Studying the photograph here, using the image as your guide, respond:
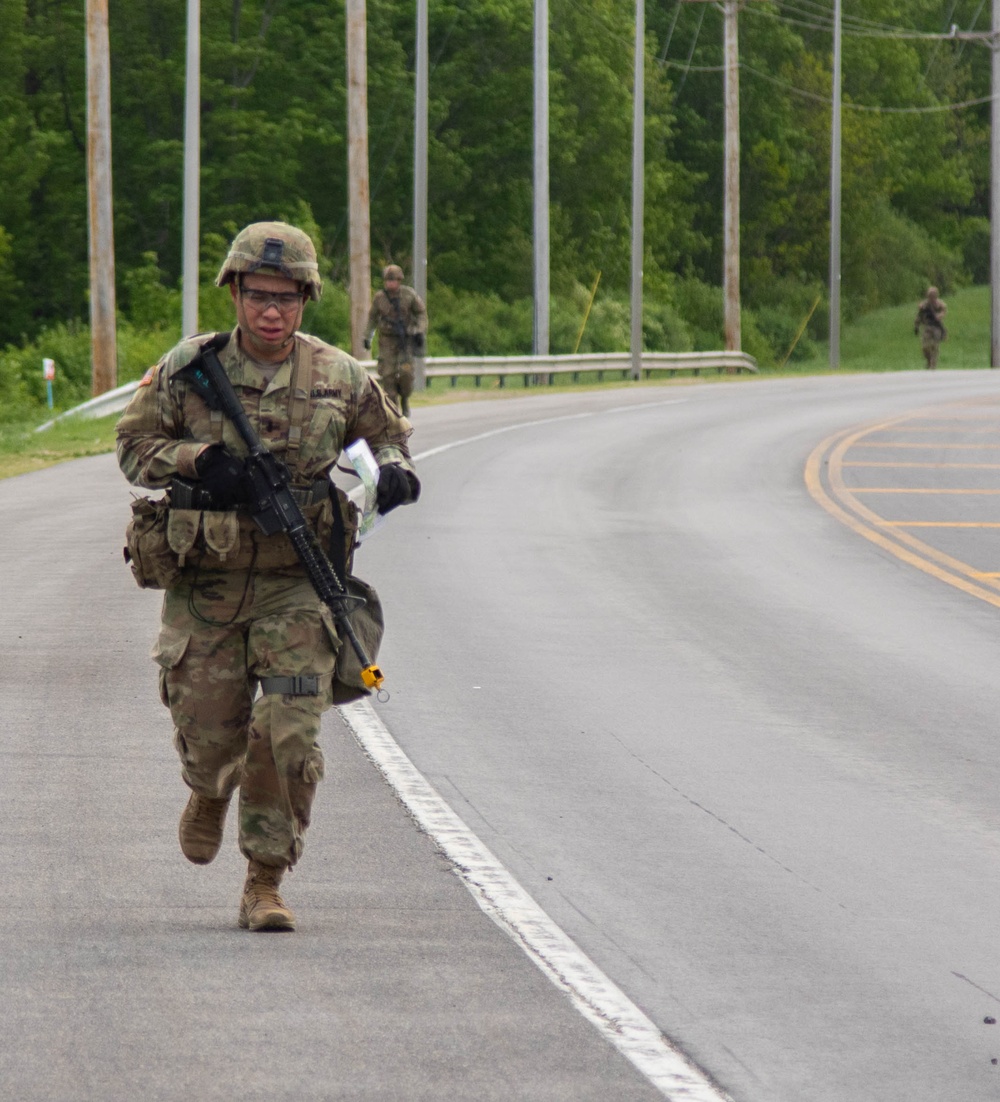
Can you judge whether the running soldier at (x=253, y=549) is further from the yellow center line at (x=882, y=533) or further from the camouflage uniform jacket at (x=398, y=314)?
the camouflage uniform jacket at (x=398, y=314)

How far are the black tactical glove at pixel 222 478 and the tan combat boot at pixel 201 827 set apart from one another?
2.90 feet

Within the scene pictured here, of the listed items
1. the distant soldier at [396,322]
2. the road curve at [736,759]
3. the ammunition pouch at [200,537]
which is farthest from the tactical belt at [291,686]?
the distant soldier at [396,322]

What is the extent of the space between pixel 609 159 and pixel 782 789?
5735cm

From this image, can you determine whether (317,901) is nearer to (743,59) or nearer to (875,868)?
(875,868)

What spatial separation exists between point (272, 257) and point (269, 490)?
2.03ft

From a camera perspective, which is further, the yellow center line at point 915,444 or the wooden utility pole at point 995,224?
the wooden utility pole at point 995,224

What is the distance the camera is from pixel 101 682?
997 centimetres

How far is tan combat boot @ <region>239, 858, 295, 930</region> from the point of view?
5812 millimetres

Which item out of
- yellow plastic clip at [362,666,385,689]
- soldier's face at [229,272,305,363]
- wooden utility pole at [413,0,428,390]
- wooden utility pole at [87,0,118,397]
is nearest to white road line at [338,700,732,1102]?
yellow plastic clip at [362,666,385,689]

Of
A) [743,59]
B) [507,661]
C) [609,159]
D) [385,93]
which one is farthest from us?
[743,59]

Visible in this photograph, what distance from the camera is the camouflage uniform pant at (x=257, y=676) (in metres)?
5.77

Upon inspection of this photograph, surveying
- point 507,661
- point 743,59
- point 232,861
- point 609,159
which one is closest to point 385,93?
point 609,159

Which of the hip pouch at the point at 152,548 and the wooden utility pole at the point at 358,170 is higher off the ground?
the wooden utility pole at the point at 358,170

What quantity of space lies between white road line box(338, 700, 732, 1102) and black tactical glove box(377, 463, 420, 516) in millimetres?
1208
